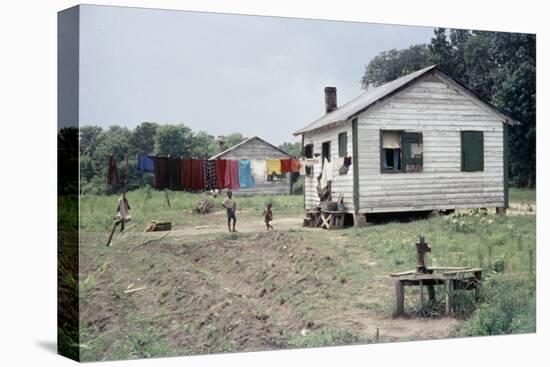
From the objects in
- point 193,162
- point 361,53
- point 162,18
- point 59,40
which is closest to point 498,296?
point 361,53

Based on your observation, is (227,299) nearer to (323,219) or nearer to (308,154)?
(323,219)

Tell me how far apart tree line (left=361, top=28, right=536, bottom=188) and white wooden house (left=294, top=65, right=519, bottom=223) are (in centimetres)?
18

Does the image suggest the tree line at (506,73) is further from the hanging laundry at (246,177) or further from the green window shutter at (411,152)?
the hanging laundry at (246,177)

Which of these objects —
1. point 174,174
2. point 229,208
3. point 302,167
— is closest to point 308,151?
point 302,167

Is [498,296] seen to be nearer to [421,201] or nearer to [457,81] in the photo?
[421,201]

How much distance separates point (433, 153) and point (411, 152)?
0.43 m

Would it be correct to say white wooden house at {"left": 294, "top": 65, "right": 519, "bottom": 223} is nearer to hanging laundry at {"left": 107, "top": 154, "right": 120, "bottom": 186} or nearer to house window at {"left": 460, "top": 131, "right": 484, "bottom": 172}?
house window at {"left": 460, "top": 131, "right": 484, "bottom": 172}

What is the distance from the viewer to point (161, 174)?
11.8 m

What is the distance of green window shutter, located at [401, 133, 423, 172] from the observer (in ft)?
43.6

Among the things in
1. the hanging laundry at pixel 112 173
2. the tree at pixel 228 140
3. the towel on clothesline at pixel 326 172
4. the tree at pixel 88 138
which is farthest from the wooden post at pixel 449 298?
the tree at pixel 88 138

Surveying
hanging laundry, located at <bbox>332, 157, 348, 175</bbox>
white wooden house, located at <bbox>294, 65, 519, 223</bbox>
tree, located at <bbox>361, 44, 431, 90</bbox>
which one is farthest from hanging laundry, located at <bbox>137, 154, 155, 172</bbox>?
tree, located at <bbox>361, 44, 431, 90</bbox>

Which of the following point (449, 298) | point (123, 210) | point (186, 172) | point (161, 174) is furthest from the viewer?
point (449, 298)

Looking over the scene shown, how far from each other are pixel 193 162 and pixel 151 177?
26.8 inches

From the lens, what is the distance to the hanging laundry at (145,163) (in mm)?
11562
